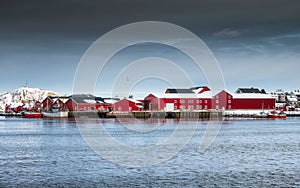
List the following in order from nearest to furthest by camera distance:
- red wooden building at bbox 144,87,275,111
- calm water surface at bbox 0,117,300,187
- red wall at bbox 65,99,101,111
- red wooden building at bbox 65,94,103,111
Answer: calm water surface at bbox 0,117,300,187
red wooden building at bbox 144,87,275,111
red wall at bbox 65,99,101,111
red wooden building at bbox 65,94,103,111

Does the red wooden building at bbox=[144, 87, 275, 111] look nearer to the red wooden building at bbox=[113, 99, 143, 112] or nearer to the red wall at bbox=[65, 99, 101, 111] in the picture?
the red wooden building at bbox=[113, 99, 143, 112]

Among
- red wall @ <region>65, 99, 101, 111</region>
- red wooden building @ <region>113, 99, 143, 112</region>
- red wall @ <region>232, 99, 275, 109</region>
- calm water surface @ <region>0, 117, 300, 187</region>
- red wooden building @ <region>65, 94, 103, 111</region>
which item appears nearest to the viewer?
calm water surface @ <region>0, 117, 300, 187</region>

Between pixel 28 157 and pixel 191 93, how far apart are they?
2931 inches

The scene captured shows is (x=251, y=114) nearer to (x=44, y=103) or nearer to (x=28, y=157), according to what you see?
(x=44, y=103)

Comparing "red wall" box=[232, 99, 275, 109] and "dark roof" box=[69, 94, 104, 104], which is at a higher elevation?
"dark roof" box=[69, 94, 104, 104]

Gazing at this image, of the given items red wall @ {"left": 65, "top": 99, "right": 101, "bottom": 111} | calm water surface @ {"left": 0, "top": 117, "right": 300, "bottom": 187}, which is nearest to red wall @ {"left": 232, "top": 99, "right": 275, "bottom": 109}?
red wall @ {"left": 65, "top": 99, "right": 101, "bottom": 111}

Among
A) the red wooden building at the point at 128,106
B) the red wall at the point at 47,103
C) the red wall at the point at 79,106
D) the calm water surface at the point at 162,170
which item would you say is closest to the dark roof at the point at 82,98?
the red wall at the point at 79,106

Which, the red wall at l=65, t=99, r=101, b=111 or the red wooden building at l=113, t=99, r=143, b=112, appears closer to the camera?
the red wooden building at l=113, t=99, r=143, b=112

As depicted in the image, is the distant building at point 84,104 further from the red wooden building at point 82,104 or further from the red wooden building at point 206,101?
the red wooden building at point 206,101

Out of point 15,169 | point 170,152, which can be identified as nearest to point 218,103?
point 170,152

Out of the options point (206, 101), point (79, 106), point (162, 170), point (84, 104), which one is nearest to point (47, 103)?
point (79, 106)

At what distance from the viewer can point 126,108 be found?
95750mm

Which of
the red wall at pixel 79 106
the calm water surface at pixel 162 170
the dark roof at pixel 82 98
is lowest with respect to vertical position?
the calm water surface at pixel 162 170

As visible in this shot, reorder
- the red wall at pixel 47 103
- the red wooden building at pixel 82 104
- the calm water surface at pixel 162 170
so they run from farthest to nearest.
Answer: the red wall at pixel 47 103, the red wooden building at pixel 82 104, the calm water surface at pixel 162 170
